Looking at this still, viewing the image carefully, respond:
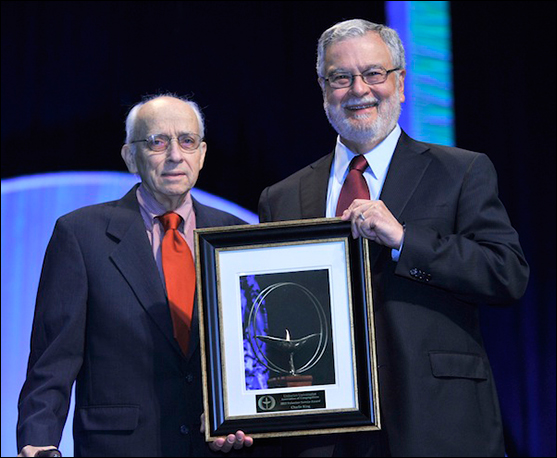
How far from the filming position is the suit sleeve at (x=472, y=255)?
7.50 feet

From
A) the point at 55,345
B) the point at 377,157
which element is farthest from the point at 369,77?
the point at 55,345

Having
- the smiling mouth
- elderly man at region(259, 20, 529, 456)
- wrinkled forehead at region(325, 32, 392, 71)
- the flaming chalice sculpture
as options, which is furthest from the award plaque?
wrinkled forehead at region(325, 32, 392, 71)

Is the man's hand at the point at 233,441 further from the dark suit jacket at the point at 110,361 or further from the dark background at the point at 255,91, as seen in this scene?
the dark background at the point at 255,91

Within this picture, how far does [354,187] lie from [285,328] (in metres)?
0.49

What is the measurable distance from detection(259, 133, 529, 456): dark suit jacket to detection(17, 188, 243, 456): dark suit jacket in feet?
1.51

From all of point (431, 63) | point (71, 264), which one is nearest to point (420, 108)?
point (431, 63)

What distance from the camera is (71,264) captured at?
265 cm

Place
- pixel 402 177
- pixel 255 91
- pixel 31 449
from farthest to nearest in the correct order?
pixel 255 91, pixel 402 177, pixel 31 449

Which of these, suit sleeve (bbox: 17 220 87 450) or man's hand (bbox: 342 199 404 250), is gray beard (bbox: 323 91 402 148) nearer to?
man's hand (bbox: 342 199 404 250)

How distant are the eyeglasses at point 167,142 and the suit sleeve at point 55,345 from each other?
38cm

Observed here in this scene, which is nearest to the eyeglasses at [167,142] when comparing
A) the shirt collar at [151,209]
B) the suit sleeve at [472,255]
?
the shirt collar at [151,209]

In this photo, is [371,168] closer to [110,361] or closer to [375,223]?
[375,223]

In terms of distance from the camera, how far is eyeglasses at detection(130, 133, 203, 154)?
9.23ft

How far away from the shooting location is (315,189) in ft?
8.83
